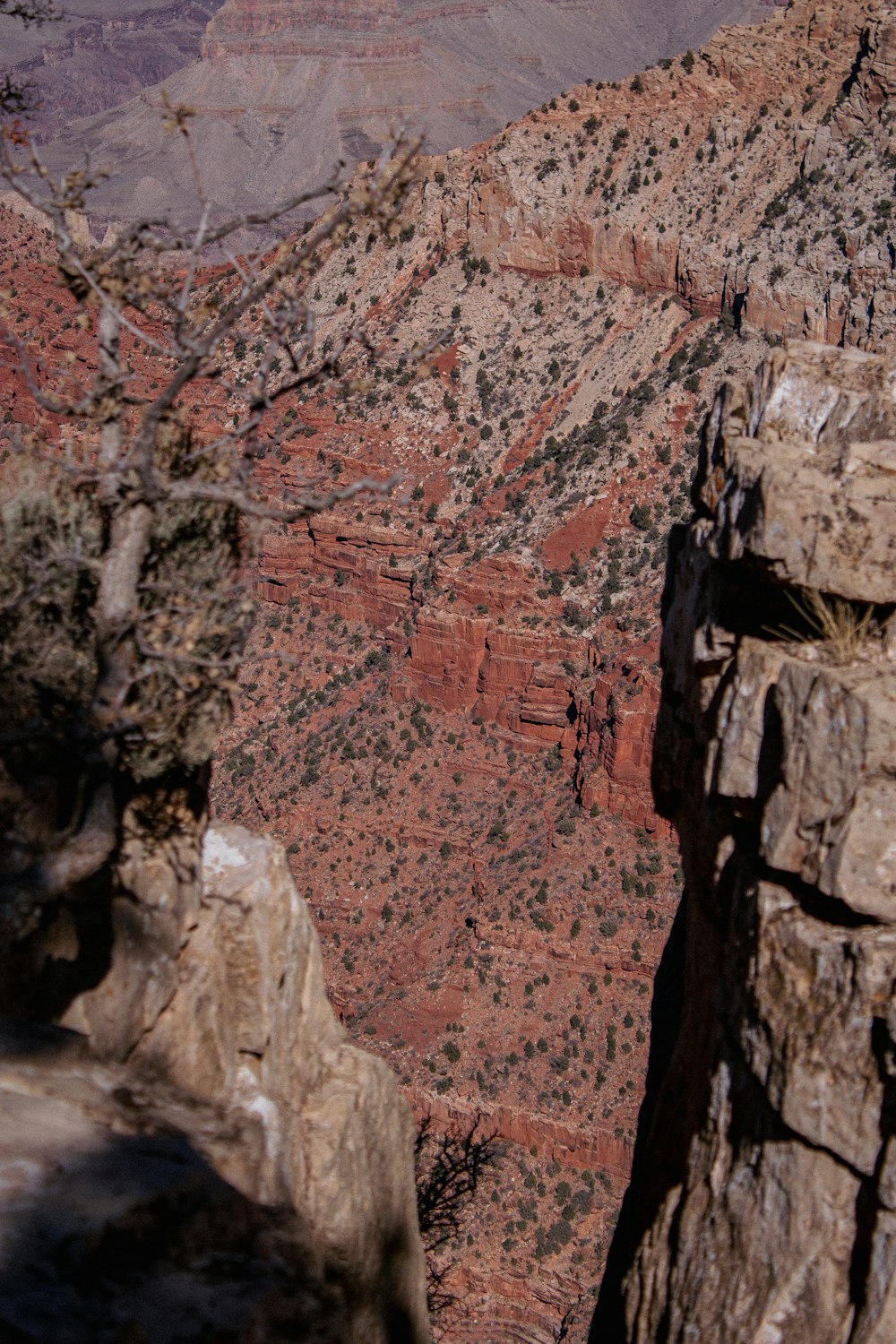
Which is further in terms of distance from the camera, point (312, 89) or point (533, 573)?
point (312, 89)

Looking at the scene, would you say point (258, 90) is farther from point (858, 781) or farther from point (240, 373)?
point (858, 781)

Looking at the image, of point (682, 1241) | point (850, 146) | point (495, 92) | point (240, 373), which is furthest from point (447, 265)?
point (495, 92)

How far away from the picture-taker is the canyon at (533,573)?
39.4m

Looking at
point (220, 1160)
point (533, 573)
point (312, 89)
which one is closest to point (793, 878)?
point (220, 1160)

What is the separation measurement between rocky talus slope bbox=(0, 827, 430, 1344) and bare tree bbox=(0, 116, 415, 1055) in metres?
0.45

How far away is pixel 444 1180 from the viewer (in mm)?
21516

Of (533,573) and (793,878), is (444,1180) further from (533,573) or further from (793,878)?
(533,573)

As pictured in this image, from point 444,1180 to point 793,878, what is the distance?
12.6 metres

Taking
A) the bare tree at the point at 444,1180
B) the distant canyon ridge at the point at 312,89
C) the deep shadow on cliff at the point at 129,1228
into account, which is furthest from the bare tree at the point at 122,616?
the distant canyon ridge at the point at 312,89

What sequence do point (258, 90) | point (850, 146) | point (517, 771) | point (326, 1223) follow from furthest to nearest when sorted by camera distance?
point (258, 90) < point (850, 146) < point (517, 771) < point (326, 1223)

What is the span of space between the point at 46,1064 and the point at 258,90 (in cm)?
19266

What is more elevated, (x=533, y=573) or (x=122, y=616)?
(x=533, y=573)

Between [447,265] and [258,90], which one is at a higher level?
[258,90]

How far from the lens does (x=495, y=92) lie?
607ft
